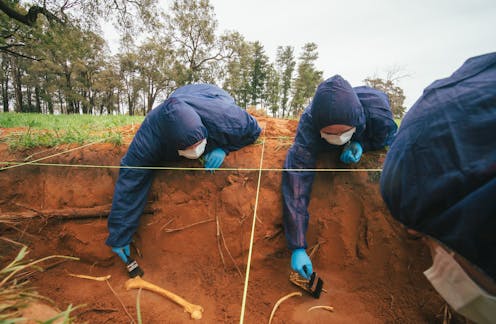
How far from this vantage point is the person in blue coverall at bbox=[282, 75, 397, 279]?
1.84m

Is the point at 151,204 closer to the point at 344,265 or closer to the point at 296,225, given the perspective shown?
the point at 296,225

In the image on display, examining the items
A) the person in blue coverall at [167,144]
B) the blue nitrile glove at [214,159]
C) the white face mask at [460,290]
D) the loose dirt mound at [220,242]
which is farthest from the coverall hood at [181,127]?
the white face mask at [460,290]

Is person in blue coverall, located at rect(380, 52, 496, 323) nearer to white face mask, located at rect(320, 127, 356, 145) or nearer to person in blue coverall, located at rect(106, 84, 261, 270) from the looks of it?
white face mask, located at rect(320, 127, 356, 145)

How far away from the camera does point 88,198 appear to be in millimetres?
2426

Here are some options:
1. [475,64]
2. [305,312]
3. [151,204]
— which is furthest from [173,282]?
[475,64]

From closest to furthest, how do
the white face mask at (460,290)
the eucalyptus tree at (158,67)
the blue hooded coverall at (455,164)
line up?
the blue hooded coverall at (455,164)
the white face mask at (460,290)
the eucalyptus tree at (158,67)

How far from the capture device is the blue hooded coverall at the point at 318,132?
6.05ft

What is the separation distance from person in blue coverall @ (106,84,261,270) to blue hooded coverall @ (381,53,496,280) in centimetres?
163

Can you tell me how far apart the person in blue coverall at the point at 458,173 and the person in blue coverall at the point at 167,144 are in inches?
63.9

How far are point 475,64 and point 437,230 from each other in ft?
1.92

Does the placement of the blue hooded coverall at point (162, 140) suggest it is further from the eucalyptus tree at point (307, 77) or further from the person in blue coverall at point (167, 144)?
the eucalyptus tree at point (307, 77)

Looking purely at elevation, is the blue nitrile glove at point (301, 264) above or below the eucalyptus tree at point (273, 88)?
below

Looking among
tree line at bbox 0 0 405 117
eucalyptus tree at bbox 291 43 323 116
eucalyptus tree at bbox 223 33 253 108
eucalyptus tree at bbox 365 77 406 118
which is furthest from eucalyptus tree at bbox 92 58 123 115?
eucalyptus tree at bbox 365 77 406 118

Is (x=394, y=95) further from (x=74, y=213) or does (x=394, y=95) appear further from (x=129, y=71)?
(x=129, y=71)
